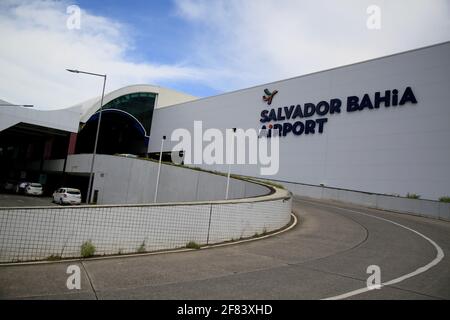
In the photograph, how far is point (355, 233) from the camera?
505 inches

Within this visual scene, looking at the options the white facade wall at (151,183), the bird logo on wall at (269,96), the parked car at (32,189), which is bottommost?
the parked car at (32,189)

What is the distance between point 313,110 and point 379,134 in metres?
7.56

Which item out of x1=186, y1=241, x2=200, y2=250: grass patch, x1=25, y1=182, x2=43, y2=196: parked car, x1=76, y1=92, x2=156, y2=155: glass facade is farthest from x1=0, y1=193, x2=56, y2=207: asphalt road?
x1=186, y1=241, x2=200, y2=250: grass patch

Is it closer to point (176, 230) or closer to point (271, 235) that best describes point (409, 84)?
point (271, 235)

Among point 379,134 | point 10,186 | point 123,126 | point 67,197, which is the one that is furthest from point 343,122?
point 123,126

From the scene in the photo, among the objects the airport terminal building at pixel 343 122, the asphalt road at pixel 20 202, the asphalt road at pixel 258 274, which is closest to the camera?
the asphalt road at pixel 258 274

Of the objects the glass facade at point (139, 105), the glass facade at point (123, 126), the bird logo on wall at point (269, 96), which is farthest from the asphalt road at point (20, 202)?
the bird logo on wall at point (269, 96)

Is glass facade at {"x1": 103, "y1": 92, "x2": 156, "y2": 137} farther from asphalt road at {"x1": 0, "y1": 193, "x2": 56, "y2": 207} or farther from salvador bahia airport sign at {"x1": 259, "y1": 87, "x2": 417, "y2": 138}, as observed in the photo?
salvador bahia airport sign at {"x1": 259, "y1": 87, "x2": 417, "y2": 138}

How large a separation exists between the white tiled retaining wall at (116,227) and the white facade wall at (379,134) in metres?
20.4

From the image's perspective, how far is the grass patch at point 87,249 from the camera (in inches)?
318

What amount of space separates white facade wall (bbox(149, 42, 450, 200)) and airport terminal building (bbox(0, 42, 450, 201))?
0.07 m

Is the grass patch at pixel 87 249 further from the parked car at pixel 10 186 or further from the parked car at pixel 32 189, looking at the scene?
the parked car at pixel 10 186
